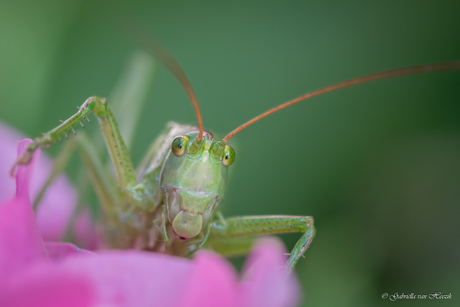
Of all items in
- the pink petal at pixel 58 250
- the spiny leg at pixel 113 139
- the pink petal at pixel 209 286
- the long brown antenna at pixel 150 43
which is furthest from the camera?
the spiny leg at pixel 113 139

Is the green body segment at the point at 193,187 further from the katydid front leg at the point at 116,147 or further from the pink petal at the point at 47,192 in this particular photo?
the pink petal at the point at 47,192

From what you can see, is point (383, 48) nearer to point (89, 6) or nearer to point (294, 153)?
point (294, 153)

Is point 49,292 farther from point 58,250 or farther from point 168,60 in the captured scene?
point 168,60

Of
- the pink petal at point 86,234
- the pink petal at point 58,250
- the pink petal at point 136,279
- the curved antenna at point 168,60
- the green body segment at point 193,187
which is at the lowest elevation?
the pink petal at point 86,234

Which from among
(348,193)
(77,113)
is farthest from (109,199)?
(348,193)

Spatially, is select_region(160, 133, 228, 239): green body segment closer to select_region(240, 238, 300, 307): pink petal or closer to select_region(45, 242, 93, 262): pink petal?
select_region(45, 242, 93, 262): pink petal

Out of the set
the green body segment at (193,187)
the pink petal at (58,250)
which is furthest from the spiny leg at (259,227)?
the pink petal at (58,250)

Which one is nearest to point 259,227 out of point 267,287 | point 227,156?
point 227,156
